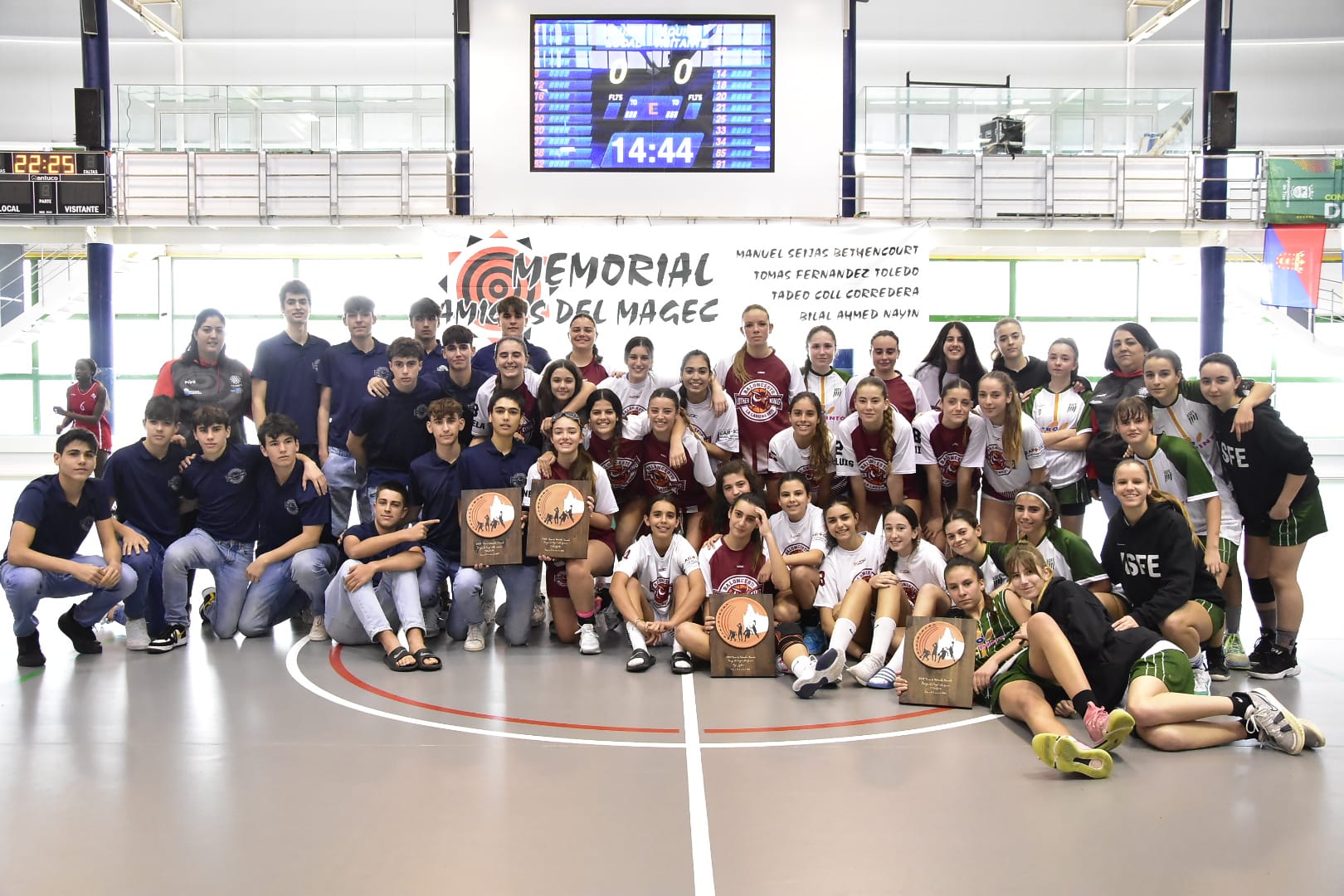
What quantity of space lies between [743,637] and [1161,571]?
2110 mm

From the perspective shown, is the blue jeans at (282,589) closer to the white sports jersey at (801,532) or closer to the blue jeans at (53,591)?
the blue jeans at (53,591)

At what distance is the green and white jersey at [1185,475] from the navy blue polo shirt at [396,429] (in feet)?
13.9

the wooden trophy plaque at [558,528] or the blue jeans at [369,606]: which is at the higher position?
the wooden trophy plaque at [558,528]

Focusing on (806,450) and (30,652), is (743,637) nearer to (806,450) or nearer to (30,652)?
(806,450)

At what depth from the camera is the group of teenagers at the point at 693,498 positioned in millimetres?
5617

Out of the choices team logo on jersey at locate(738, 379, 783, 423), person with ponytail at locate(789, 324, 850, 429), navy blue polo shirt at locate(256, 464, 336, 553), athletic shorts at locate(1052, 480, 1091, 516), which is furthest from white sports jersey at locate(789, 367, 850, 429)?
navy blue polo shirt at locate(256, 464, 336, 553)

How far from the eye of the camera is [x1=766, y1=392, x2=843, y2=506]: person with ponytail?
6324 millimetres

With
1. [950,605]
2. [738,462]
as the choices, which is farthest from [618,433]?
[950,605]

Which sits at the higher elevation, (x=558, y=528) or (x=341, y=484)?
(x=341, y=484)

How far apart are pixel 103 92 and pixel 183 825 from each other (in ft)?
41.9

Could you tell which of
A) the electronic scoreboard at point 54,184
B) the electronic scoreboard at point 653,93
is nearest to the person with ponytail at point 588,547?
the electronic scoreboard at point 653,93

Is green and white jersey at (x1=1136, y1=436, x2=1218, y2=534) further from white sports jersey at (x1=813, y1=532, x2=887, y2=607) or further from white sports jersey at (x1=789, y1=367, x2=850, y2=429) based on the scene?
white sports jersey at (x1=789, y1=367, x2=850, y2=429)

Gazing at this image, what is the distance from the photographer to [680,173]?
11945 mm

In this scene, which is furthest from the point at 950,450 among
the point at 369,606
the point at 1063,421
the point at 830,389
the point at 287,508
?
the point at 287,508
